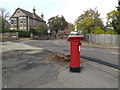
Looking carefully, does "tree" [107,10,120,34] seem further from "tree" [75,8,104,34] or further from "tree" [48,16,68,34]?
"tree" [48,16,68,34]

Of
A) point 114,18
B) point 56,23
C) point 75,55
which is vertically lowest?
point 75,55

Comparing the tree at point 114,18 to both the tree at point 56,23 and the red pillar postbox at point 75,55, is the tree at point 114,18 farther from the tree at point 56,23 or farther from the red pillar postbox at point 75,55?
the tree at point 56,23

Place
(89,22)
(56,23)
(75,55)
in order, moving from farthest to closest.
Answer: (56,23) → (89,22) → (75,55)

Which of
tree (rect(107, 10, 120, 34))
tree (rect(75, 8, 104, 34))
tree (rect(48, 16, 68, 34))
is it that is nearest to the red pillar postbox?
tree (rect(107, 10, 120, 34))

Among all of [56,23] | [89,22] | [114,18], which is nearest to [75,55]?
[114,18]

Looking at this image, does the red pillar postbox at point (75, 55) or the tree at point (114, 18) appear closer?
the red pillar postbox at point (75, 55)

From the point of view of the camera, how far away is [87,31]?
2852 cm

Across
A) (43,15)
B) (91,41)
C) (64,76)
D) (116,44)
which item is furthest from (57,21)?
(64,76)

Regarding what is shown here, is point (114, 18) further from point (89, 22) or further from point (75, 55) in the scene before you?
point (75, 55)

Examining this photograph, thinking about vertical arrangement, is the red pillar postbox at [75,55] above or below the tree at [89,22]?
below

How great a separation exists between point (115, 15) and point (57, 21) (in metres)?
32.8

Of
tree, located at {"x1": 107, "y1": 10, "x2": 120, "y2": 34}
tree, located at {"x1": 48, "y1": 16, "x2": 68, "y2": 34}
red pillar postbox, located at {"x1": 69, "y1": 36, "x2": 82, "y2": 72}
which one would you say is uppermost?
tree, located at {"x1": 48, "y1": 16, "x2": 68, "y2": 34}

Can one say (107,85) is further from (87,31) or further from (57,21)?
(57,21)

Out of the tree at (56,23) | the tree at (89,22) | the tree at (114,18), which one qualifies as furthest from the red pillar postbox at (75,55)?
the tree at (56,23)
